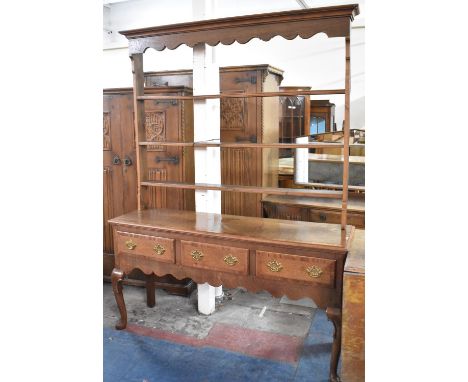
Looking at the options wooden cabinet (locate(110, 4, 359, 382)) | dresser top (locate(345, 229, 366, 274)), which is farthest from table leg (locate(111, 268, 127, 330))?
dresser top (locate(345, 229, 366, 274))

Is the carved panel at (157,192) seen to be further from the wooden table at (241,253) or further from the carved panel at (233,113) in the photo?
the carved panel at (233,113)

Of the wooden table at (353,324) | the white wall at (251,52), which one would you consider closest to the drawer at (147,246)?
the wooden table at (353,324)

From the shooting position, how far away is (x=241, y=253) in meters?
2.24

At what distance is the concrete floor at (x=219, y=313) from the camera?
2779 mm

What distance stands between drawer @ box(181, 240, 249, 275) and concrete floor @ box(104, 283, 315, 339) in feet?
1.95

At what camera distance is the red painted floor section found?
2.46 m

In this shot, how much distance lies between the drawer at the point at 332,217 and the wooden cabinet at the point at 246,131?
55cm

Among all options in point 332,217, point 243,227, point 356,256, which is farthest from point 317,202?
point 356,256

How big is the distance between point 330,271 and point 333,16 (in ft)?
4.16

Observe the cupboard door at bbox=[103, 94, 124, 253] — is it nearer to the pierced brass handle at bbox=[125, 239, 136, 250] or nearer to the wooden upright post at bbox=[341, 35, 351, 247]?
the pierced brass handle at bbox=[125, 239, 136, 250]

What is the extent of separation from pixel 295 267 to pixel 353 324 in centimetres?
42

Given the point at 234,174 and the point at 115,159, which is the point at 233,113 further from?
the point at 115,159
